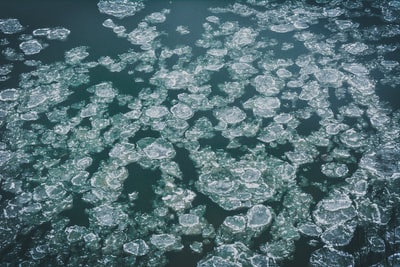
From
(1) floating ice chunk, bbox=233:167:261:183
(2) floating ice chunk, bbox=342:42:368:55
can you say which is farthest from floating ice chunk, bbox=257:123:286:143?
(2) floating ice chunk, bbox=342:42:368:55

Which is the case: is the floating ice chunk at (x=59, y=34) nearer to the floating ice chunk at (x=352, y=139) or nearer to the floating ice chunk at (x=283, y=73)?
the floating ice chunk at (x=283, y=73)

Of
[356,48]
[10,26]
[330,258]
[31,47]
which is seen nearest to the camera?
[330,258]

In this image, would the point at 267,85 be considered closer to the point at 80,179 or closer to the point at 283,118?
the point at 283,118

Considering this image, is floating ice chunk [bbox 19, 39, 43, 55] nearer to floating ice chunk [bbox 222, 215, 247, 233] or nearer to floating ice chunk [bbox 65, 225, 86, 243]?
floating ice chunk [bbox 65, 225, 86, 243]

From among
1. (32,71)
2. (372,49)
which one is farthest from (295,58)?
(32,71)

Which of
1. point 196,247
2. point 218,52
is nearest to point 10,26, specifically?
point 218,52

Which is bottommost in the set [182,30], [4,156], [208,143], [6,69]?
[4,156]
